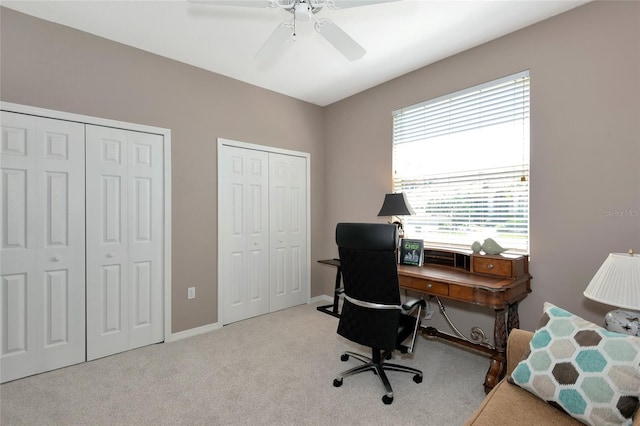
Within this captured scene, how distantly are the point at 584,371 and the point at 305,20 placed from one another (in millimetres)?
2130

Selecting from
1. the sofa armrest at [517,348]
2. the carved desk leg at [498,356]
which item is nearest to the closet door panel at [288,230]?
the carved desk leg at [498,356]

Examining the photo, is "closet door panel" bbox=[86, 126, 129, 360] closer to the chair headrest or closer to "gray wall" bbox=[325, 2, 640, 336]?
the chair headrest

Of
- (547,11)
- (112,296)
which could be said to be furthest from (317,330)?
(547,11)

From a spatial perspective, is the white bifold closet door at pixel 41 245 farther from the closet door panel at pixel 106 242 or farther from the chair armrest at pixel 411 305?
the chair armrest at pixel 411 305

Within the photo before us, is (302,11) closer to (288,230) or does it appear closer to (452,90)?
(452,90)

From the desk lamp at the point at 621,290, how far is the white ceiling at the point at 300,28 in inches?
73.8

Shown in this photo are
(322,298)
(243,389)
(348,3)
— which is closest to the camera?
(348,3)

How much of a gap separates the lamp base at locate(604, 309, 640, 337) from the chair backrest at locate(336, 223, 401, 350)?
110 centimetres

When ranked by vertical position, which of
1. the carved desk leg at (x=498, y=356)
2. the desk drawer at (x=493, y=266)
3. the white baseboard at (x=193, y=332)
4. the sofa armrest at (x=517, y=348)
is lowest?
the white baseboard at (x=193, y=332)

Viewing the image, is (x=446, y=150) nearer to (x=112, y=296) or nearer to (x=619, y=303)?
(x=619, y=303)

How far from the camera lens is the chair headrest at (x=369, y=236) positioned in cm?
194

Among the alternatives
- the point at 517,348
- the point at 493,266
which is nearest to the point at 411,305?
the point at 517,348

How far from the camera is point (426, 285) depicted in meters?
2.45

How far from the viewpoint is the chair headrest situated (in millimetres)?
1938
